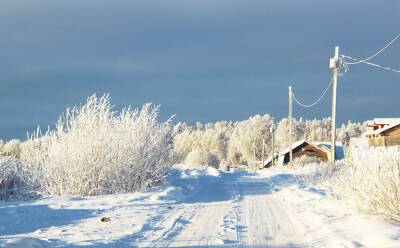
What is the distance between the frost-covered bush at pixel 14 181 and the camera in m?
19.4

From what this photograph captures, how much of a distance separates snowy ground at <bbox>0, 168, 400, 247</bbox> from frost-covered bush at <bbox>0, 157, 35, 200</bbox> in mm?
2837

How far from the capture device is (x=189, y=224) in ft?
38.1

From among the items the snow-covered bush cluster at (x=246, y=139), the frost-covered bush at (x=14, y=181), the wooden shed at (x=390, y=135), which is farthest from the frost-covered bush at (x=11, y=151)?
the snow-covered bush cluster at (x=246, y=139)

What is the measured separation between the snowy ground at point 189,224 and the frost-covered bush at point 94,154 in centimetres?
173

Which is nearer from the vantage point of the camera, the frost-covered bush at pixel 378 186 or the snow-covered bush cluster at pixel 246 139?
the frost-covered bush at pixel 378 186

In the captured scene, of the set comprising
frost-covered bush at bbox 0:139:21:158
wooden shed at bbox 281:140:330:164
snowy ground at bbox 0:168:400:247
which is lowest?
snowy ground at bbox 0:168:400:247

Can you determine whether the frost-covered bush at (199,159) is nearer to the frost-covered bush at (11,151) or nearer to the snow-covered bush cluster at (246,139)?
the snow-covered bush cluster at (246,139)

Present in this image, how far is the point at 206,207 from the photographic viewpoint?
15.2 m

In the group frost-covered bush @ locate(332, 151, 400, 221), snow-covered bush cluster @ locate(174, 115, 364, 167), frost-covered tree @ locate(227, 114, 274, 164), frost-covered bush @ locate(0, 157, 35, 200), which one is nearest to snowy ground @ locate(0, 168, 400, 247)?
frost-covered bush @ locate(332, 151, 400, 221)

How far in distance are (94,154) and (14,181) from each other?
321 centimetres

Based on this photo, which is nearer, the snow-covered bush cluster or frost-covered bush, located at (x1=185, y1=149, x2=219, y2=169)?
frost-covered bush, located at (x1=185, y1=149, x2=219, y2=169)

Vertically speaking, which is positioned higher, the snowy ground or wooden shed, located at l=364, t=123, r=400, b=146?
wooden shed, located at l=364, t=123, r=400, b=146

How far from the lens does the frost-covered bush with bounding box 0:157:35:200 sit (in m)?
19.4

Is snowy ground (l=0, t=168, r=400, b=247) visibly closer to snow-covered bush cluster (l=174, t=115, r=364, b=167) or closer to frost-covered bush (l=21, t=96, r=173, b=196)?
frost-covered bush (l=21, t=96, r=173, b=196)
